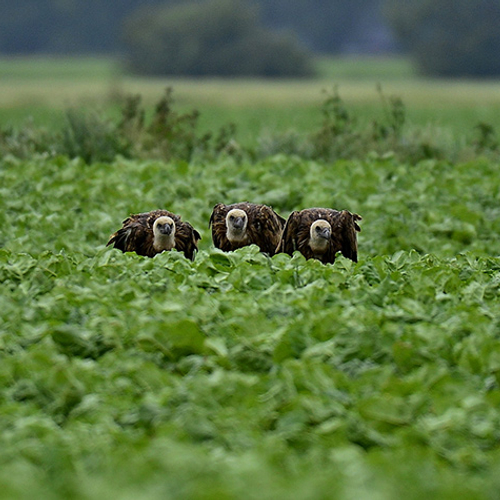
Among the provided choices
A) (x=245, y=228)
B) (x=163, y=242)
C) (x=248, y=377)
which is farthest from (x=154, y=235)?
(x=248, y=377)

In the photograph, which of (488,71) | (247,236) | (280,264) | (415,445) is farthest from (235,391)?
(488,71)

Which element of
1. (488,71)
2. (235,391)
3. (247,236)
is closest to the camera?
(235,391)

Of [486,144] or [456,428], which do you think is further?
[486,144]

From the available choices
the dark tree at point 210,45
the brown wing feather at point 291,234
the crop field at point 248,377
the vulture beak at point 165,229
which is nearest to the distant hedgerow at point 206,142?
the brown wing feather at point 291,234

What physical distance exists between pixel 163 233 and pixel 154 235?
0.17 metres

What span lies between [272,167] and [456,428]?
1037cm

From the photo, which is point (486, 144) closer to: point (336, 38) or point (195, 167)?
point (195, 167)

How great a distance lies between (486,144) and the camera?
1778 cm

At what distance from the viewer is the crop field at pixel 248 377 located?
13.6 ft

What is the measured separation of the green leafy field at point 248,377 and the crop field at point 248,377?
0.01m

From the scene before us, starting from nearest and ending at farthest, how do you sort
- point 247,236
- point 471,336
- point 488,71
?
point 471,336 < point 247,236 < point 488,71

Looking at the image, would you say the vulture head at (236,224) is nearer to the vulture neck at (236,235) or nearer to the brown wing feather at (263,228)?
the vulture neck at (236,235)

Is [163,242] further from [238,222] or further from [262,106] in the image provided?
[262,106]

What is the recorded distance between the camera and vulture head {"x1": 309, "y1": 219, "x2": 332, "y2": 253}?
28.3ft
